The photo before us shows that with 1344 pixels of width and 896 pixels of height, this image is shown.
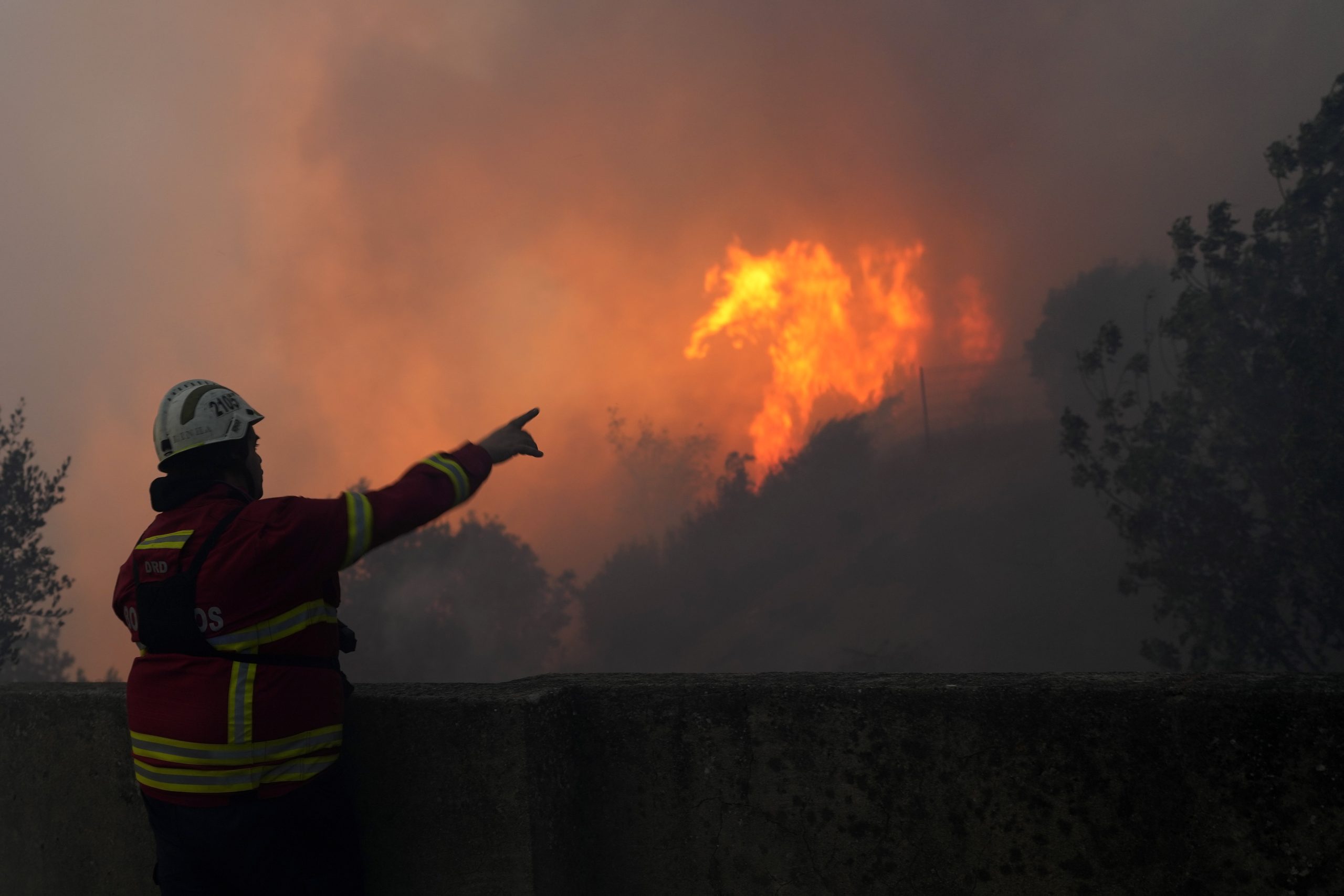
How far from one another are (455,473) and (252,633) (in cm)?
61

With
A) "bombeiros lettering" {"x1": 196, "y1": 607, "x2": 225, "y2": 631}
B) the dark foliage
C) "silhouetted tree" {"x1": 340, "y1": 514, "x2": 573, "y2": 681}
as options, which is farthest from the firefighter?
"silhouetted tree" {"x1": 340, "y1": 514, "x2": 573, "y2": 681}

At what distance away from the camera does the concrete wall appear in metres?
1.95

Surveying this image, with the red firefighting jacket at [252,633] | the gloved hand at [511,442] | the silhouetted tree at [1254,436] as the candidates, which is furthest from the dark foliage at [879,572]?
the red firefighting jacket at [252,633]

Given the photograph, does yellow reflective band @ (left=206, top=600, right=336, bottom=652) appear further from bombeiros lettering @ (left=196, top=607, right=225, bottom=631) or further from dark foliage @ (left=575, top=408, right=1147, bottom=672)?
dark foliage @ (left=575, top=408, right=1147, bottom=672)

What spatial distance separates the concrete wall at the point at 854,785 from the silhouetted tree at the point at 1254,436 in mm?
22227

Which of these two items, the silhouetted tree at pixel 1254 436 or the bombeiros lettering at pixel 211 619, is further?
the silhouetted tree at pixel 1254 436

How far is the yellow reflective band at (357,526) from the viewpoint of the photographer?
7.07ft

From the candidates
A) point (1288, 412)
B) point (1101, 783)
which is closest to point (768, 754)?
point (1101, 783)

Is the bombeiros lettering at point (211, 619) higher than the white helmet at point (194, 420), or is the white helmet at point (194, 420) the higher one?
the white helmet at point (194, 420)

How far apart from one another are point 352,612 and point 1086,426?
7006cm

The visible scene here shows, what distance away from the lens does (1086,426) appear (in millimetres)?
25031

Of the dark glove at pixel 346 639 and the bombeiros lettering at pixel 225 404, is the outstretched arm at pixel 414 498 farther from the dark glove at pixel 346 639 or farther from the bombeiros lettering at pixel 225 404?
the bombeiros lettering at pixel 225 404

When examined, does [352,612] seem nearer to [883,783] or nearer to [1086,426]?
[1086,426]

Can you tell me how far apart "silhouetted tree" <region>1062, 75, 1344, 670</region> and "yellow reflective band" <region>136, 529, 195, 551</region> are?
23.5 meters
